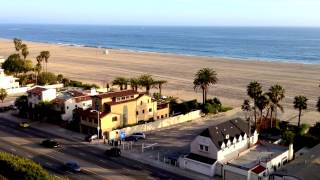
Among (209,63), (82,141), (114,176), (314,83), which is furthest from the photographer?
(209,63)

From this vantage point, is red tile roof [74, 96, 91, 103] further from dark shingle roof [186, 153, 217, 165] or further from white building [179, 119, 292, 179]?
dark shingle roof [186, 153, 217, 165]

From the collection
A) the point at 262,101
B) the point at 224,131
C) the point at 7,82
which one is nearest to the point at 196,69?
the point at 7,82

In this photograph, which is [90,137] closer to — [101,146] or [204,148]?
[101,146]

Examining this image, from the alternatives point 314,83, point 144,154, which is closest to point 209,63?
point 314,83

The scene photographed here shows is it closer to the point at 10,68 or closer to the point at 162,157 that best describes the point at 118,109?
the point at 162,157

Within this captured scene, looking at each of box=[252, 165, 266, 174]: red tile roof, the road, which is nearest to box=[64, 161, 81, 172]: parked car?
the road
